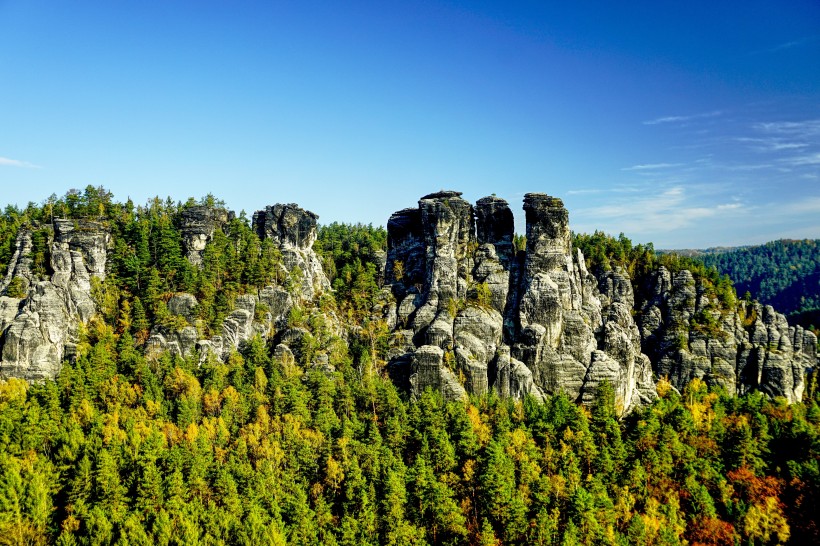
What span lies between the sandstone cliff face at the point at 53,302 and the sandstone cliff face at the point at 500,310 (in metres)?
43.0

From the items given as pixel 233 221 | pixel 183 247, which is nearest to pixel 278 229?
pixel 233 221

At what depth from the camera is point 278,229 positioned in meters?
86.9

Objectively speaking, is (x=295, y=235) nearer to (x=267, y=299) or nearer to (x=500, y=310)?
(x=267, y=299)

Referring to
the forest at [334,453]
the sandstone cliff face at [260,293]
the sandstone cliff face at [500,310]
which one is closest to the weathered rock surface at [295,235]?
the sandstone cliff face at [260,293]

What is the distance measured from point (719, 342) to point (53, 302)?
334 feet

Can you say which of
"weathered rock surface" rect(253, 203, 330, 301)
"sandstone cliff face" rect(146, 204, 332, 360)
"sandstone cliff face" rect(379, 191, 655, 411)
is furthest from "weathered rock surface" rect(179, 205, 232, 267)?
"sandstone cliff face" rect(379, 191, 655, 411)

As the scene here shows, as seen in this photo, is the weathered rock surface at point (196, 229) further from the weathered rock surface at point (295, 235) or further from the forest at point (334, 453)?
the weathered rock surface at point (295, 235)

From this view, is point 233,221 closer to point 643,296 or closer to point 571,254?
point 571,254

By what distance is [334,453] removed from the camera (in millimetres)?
56375

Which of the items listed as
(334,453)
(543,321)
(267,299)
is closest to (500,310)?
(543,321)

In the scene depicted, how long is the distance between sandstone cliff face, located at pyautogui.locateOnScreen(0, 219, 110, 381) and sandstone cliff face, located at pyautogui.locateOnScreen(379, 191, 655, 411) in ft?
141

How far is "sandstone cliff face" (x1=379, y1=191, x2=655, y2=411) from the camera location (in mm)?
71250

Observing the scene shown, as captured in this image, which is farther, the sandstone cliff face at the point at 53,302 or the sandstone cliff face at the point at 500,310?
the sandstone cliff face at the point at 500,310

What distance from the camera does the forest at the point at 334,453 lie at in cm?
4462
